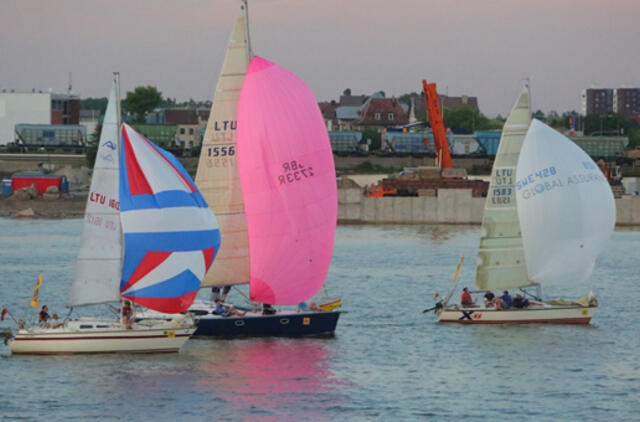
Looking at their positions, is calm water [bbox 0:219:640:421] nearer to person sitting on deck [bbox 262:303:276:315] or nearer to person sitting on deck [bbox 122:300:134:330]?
person sitting on deck [bbox 262:303:276:315]

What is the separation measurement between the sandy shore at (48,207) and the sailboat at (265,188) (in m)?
78.0

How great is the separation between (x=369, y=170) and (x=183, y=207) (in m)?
105

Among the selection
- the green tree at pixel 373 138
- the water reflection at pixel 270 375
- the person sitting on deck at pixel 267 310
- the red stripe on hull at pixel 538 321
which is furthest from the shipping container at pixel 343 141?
the person sitting on deck at pixel 267 310

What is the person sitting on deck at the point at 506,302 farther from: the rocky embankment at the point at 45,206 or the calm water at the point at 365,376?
the rocky embankment at the point at 45,206

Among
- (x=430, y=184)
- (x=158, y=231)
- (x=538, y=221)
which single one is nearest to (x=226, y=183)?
(x=158, y=231)

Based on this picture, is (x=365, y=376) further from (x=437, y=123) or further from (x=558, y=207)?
(x=437, y=123)

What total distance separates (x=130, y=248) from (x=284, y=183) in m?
5.28

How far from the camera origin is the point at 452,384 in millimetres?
34656

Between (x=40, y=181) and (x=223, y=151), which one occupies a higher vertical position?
(x=223, y=151)

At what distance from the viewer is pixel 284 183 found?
122 ft

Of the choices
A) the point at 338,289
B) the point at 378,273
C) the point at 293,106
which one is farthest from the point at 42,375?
the point at 378,273

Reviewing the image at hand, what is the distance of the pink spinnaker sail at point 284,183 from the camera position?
1460 inches

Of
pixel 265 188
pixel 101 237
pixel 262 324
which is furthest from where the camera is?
pixel 262 324

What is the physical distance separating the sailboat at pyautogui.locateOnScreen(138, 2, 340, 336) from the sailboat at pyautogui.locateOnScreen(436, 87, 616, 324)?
8.13 meters
